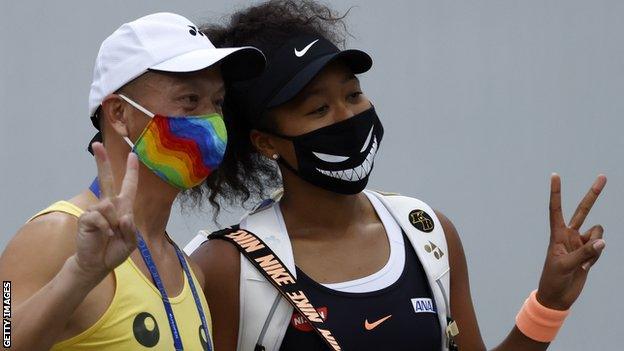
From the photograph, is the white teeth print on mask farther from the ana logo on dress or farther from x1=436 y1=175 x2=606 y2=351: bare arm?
x1=436 y1=175 x2=606 y2=351: bare arm

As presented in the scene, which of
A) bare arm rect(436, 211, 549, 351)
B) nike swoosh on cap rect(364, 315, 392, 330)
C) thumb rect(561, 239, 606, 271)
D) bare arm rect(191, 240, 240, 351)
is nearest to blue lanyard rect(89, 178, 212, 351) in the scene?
bare arm rect(191, 240, 240, 351)

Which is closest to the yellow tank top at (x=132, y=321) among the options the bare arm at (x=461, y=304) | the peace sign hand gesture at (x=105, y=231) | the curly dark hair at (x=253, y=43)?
the peace sign hand gesture at (x=105, y=231)

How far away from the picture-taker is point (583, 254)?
5027 mm

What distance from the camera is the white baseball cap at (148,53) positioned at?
466cm

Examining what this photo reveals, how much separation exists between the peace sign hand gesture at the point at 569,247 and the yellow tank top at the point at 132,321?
123 centimetres

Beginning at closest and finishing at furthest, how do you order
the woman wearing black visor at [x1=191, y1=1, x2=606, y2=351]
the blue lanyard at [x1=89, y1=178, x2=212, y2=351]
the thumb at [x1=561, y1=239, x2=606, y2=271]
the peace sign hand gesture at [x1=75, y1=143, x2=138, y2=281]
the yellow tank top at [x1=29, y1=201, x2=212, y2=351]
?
the peace sign hand gesture at [x1=75, y1=143, x2=138, y2=281], the yellow tank top at [x1=29, y1=201, x2=212, y2=351], the blue lanyard at [x1=89, y1=178, x2=212, y2=351], the thumb at [x1=561, y1=239, x2=606, y2=271], the woman wearing black visor at [x1=191, y1=1, x2=606, y2=351]

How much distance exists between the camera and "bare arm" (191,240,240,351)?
515 centimetres

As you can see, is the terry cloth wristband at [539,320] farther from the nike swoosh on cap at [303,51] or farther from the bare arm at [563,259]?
the nike swoosh on cap at [303,51]

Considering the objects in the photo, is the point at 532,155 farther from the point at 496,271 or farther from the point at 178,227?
the point at 178,227

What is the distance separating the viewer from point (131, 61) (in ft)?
15.3

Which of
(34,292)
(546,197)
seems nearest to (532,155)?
(546,197)

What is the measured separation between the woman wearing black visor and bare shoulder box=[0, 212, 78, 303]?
101 centimetres

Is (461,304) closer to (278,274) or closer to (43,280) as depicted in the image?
(278,274)

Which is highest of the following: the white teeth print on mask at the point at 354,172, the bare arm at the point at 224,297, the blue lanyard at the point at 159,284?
the white teeth print on mask at the point at 354,172
